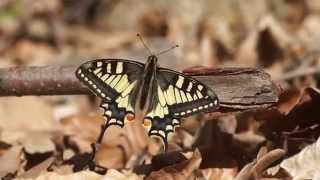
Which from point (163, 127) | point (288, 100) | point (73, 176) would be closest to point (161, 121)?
point (163, 127)

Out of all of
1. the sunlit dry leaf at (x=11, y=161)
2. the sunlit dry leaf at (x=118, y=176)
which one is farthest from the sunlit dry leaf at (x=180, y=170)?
the sunlit dry leaf at (x=11, y=161)

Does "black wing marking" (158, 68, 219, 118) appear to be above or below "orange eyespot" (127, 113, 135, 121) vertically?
above

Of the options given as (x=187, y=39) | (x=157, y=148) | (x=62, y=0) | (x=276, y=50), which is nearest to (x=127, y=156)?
(x=157, y=148)

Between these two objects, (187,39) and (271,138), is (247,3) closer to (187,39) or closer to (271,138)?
(187,39)

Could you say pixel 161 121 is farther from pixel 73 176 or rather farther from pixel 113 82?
pixel 73 176

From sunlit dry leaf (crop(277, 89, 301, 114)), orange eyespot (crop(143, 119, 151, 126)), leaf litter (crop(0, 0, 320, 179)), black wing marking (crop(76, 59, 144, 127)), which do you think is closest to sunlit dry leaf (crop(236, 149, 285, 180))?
leaf litter (crop(0, 0, 320, 179))

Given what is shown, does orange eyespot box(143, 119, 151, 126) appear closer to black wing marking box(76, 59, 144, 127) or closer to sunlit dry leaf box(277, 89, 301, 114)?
black wing marking box(76, 59, 144, 127)
